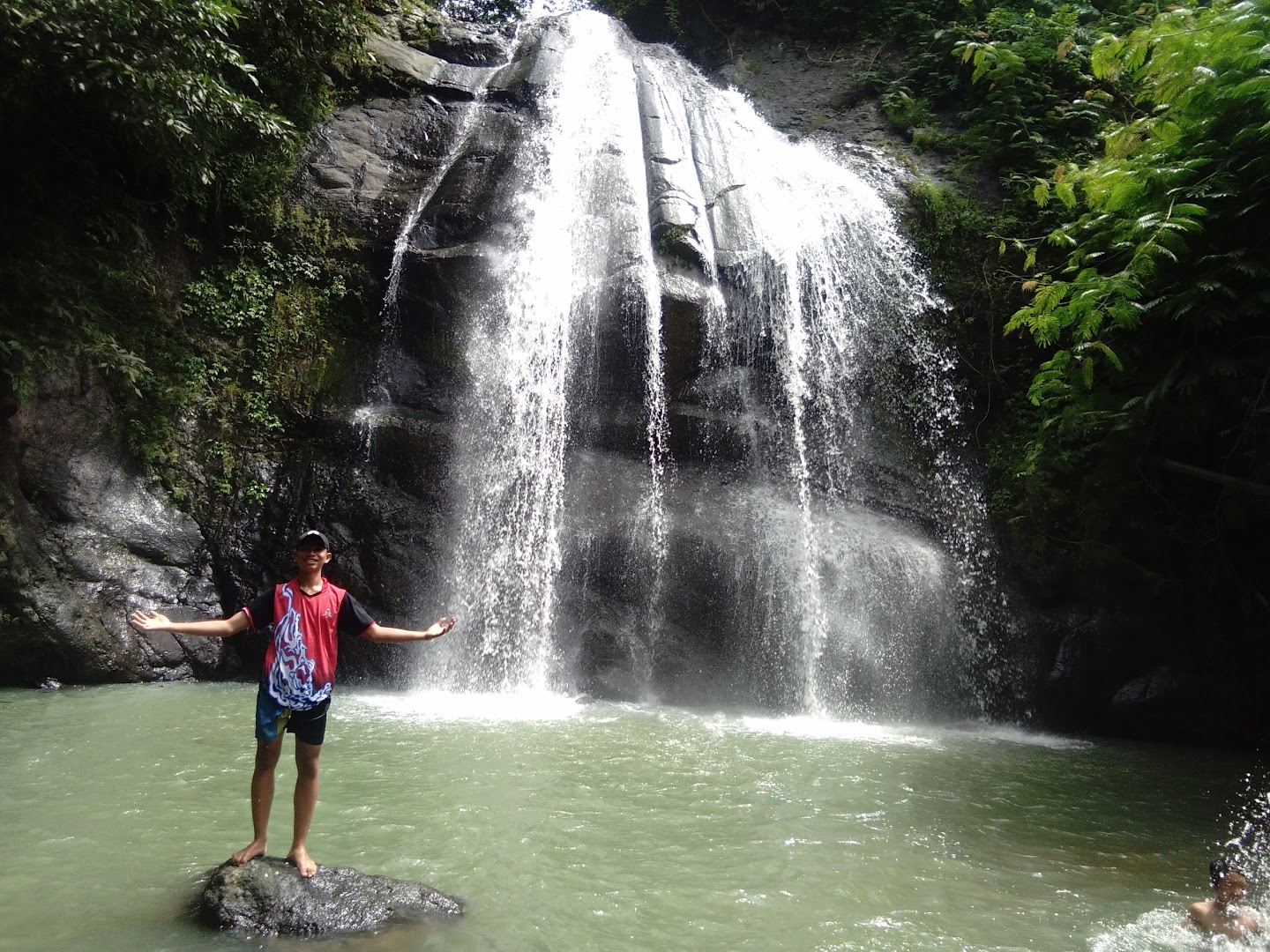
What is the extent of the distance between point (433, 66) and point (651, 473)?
9055mm

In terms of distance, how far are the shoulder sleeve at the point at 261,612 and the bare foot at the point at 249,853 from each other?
2.91ft

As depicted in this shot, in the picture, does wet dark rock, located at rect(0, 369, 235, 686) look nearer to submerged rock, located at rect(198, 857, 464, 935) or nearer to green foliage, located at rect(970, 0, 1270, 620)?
submerged rock, located at rect(198, 857, 464, 935)

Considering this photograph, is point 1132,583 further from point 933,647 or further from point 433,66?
point 433,66

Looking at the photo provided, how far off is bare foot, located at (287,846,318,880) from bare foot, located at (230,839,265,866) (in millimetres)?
123

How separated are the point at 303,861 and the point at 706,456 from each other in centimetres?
795

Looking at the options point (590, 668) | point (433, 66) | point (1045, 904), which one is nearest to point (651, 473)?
point (590, 668)

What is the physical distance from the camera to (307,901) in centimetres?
319

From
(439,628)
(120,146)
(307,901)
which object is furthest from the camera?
(120,146)

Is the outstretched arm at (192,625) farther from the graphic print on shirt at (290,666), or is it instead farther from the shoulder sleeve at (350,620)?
the shoulder sleeve at (350,620)

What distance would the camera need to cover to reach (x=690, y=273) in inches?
458

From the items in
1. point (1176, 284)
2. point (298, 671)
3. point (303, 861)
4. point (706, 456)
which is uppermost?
point (1176, 284)

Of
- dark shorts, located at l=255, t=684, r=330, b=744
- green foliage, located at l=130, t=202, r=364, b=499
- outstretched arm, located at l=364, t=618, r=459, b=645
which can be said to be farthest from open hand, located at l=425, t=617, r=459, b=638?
green foliage, located at l=130, t=202, r=364, b=499

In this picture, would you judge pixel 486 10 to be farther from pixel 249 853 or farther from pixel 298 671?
pixel 249 853

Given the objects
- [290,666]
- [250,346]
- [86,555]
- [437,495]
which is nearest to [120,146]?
[250,346]
